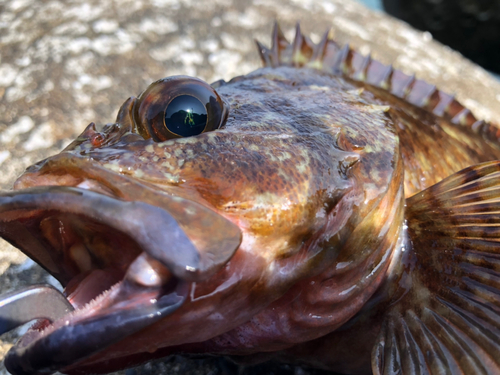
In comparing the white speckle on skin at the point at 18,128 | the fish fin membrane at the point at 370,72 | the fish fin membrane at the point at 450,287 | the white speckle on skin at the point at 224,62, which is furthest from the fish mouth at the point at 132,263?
the white speckle on skin at the point at 224,62

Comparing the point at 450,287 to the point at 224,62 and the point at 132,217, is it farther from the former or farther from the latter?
the point at 224,62

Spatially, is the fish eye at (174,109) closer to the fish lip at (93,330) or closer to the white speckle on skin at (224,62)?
the fish lip at (93,330)

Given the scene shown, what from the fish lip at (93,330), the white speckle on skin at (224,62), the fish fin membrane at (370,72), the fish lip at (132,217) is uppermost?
the fish fin membrane at (370,72)

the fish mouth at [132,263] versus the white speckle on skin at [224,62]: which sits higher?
the fish mouth at [132,263]

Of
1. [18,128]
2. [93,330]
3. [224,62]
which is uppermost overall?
[93,330]

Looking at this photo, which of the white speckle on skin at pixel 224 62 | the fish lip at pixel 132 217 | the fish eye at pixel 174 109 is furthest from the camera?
the white speckle on skin at pixel 224 62

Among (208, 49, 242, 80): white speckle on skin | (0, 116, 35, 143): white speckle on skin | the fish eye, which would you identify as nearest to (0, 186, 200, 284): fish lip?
the fish eye

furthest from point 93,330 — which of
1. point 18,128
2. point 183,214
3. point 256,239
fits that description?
point 18,128
